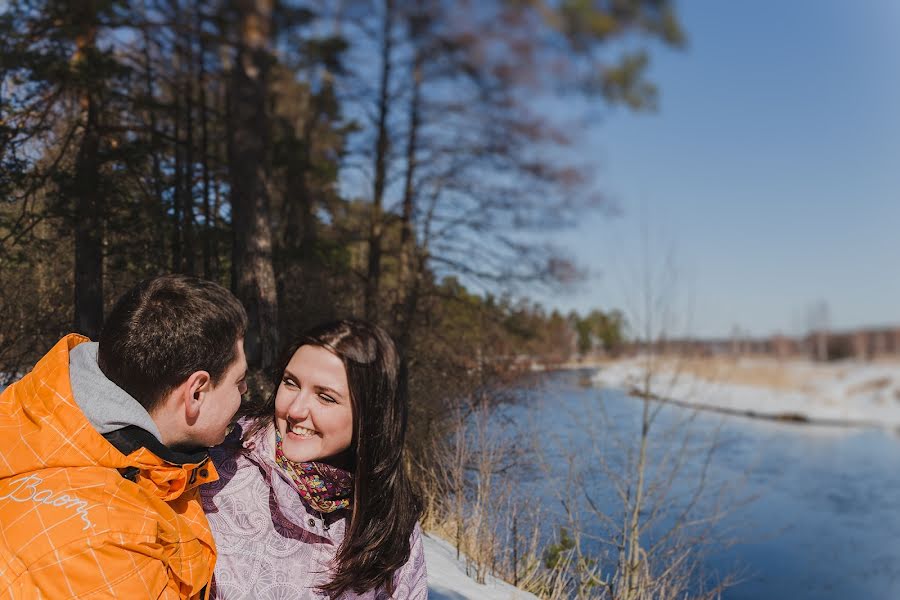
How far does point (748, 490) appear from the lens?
35.0ft

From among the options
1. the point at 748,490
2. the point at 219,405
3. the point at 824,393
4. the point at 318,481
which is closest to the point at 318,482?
the point at 318,481

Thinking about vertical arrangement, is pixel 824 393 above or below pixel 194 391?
below

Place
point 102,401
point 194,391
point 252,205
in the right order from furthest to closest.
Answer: point 252,205 < point 194,391 < point 102,401

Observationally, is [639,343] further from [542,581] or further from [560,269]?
[560,269]

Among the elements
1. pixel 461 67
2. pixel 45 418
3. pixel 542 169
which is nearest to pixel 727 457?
pixel 542 169

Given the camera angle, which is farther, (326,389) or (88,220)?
(88,220)

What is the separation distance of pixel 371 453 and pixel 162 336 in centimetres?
61

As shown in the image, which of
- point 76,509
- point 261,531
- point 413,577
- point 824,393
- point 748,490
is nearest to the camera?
point 76,509

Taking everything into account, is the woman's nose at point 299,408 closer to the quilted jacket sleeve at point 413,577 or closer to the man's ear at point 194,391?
the man's ear at point 194,391

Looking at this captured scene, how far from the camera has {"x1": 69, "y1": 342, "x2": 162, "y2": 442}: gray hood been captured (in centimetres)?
119

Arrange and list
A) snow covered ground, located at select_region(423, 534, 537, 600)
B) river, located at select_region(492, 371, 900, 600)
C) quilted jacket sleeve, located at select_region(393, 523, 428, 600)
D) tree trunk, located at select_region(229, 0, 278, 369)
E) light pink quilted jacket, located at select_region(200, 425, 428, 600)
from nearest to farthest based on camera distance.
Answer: light pink quilted jacket, located at select_region(200, 425, 428, 600) < quilted jacket sleeve, located at select_region(393, 523, 428, 600) < snow covered ground, located at select_region(423, 534, 537, 600) < tree trunk, located at select_region(229, 0, 278, 369) < river, located at select_region(492, 371, 900, 600)

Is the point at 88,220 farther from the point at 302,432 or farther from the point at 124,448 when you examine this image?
the point at 124,448

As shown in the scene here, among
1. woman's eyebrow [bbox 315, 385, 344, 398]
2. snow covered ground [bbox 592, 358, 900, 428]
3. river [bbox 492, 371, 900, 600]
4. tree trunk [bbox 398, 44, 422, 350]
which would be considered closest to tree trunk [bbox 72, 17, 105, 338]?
woman's eyebrow [bbox 315, 385, 344, 398]

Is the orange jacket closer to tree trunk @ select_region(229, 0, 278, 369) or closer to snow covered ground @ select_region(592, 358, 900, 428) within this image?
tree trunk @ select_region(229, 0, 278, 369)
